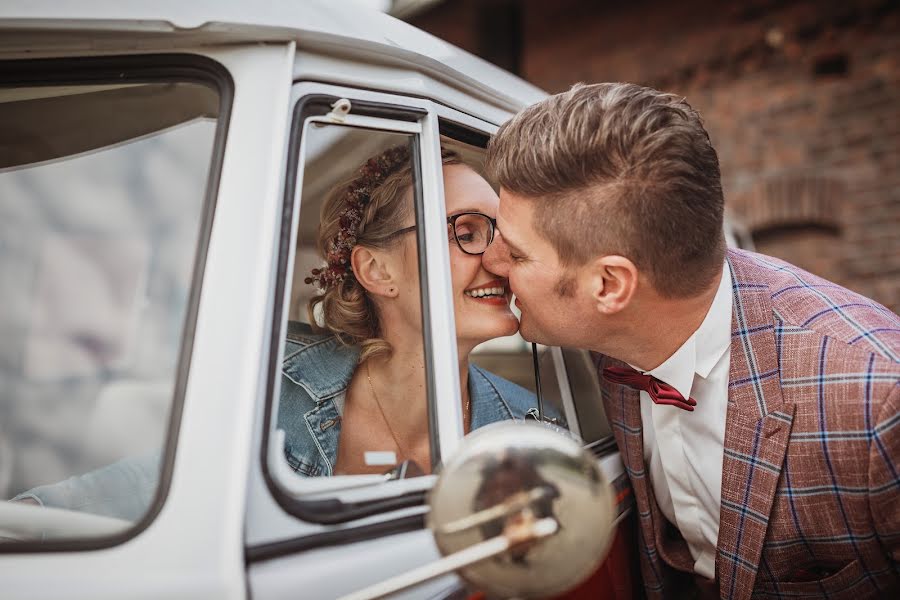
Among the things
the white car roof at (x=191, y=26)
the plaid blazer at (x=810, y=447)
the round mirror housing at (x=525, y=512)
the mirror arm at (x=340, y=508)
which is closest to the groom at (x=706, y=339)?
the plaid blazer at (x=810, y=447)

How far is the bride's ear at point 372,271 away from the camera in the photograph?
175 cm

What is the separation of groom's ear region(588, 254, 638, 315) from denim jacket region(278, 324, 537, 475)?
1.45 ft

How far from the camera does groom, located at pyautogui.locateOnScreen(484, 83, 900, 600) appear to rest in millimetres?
1488

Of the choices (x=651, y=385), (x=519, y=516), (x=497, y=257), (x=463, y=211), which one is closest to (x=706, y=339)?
(x=651, y=385)

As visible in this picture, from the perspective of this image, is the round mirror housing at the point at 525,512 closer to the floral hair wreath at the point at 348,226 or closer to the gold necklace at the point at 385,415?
the gold necklace at the point at 385,415

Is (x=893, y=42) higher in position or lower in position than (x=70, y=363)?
higher

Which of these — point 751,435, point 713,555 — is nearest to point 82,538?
point 751,435

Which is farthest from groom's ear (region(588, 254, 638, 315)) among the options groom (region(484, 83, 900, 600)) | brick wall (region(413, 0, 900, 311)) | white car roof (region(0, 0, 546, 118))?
brick wall (region(413, 0, 900, 311))

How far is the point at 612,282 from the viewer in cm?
167

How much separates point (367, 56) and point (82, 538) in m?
0.99

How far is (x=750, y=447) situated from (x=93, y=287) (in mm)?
1785

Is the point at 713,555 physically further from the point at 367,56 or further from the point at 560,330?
the point at 367,56

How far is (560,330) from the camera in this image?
177cm

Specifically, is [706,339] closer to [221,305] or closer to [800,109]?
[221,305]
